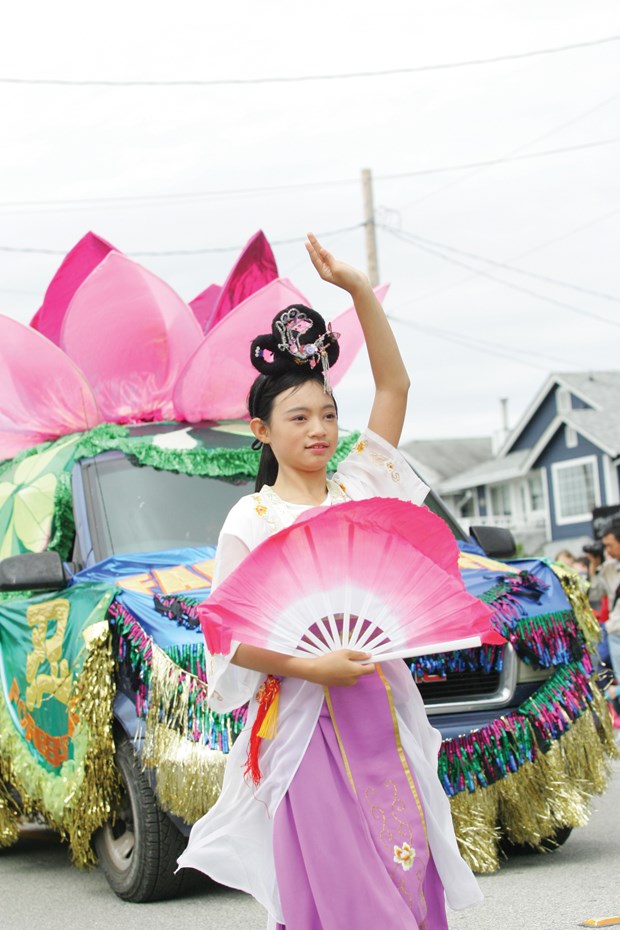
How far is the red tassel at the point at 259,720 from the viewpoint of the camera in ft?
11.7

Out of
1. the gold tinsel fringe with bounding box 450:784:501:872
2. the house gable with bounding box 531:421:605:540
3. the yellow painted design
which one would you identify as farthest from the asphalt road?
the house gable with bounding box 531:421:605:540

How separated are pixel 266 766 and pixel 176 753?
1640 millimetres

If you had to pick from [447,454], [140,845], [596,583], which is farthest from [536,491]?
[140,845]

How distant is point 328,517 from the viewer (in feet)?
11.1

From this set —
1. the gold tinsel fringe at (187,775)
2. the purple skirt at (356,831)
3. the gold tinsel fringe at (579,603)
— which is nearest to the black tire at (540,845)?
the gold tinsel fringe at (579,603)

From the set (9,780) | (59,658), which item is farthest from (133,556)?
(9,780)

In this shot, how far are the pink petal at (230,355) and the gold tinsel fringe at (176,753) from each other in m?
2.03

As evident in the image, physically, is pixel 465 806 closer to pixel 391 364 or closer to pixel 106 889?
pixel 106 889

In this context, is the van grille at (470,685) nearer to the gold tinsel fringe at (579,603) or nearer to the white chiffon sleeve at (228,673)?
the gold tinsel fringe at (579,603)

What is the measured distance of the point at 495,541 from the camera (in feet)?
22.0

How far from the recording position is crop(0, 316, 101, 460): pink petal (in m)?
7.14

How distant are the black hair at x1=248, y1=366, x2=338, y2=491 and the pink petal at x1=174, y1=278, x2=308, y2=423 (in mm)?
3056

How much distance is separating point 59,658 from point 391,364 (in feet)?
8.48

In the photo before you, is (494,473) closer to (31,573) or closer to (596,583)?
(596,583)
